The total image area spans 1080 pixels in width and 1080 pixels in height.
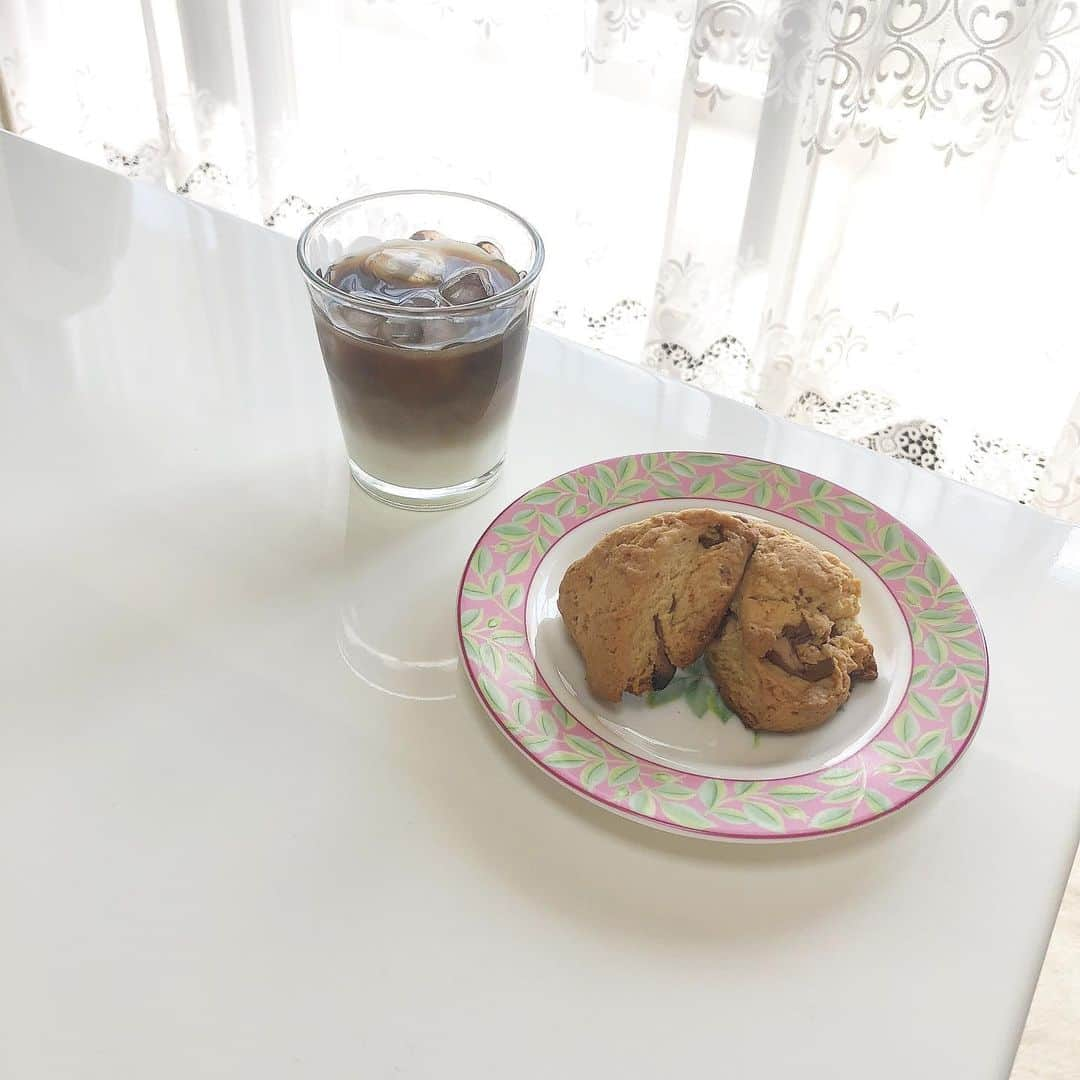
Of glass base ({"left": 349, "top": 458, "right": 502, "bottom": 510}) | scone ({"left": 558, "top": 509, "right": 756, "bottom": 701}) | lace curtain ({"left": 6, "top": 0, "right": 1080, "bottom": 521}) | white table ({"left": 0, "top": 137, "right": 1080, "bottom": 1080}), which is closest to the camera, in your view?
white table ({"left": 0, "top": 137, "right": 1080, "bottom": 1080})

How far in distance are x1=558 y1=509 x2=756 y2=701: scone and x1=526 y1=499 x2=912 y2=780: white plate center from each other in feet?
0.05

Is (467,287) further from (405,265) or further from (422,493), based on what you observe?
(422,493)

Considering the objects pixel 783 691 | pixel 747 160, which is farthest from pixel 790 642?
pixel 747 160

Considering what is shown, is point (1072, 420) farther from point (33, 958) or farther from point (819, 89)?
point (33, 958)

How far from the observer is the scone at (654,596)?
624mm

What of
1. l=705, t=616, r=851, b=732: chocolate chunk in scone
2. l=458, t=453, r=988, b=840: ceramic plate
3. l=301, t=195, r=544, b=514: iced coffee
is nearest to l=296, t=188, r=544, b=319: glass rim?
l=301, t=195, r=544, b=514: iced coffee

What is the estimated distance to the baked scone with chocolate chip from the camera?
61cm

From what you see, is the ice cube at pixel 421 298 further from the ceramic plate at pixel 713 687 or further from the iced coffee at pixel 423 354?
the ceramic plate at pixel 713 687

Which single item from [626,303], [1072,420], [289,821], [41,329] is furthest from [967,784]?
[626,303]

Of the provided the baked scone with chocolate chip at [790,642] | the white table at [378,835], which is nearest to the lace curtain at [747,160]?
the white table at [378,835]

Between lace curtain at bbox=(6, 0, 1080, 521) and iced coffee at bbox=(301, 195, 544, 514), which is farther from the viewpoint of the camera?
lace curtain at bbox=(6, 0, 1080, 521)

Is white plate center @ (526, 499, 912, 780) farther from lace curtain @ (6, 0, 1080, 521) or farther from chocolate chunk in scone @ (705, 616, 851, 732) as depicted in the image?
lace curtain @ (6, 0, 1080, 521)

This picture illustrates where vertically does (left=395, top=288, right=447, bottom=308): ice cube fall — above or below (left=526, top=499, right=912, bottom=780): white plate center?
above

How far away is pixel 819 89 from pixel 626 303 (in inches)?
18.5
